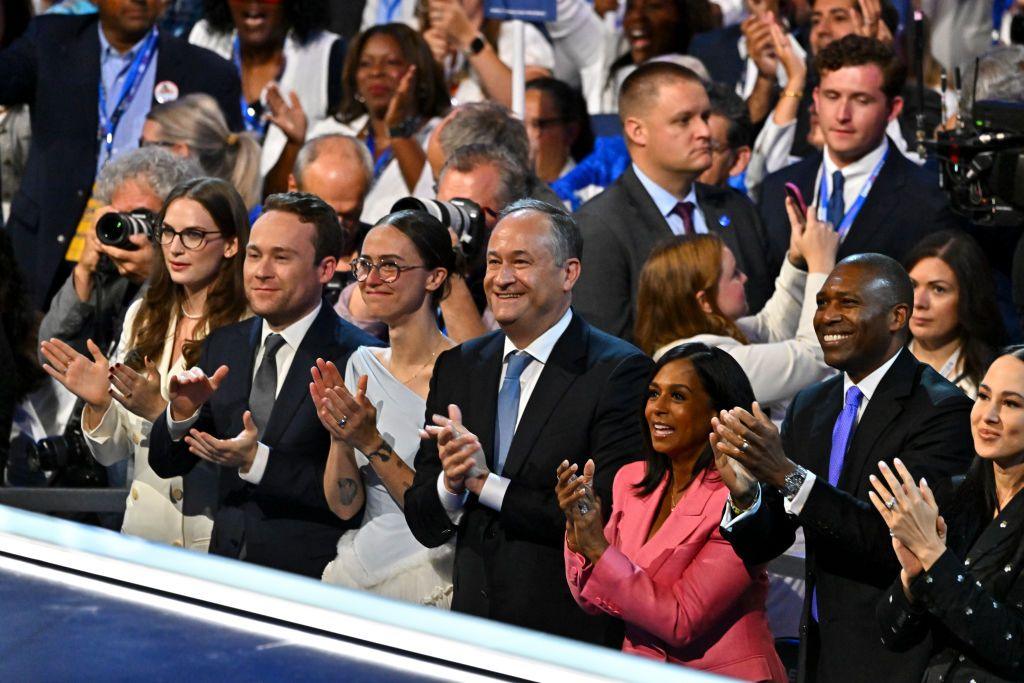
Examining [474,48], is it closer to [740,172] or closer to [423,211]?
[740,172]

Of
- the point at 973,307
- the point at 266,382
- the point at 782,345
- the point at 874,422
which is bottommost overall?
the point at 266,382

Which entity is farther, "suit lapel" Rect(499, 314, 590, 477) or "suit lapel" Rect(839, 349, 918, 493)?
"suit lapel" Rect(499, 314, 590, 477)

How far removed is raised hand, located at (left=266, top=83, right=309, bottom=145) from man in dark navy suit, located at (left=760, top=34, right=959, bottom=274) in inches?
77.1

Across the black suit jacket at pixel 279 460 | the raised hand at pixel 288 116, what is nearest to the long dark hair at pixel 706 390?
the black suit jacket at pixel 279 460

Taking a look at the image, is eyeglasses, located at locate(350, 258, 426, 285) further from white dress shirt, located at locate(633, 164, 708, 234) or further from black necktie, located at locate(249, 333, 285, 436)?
white dress shirt, located at locate(633, 164, 708, 234)

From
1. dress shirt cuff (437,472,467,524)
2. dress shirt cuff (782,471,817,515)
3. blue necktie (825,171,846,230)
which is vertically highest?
blue necktie (825,171,846,230)

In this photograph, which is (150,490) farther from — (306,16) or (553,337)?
(306,16)

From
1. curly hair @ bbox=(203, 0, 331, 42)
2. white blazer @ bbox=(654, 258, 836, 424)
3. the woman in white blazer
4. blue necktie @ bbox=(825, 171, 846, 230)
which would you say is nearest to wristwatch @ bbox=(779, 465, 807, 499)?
white blazer @ bbox=(654, 258, 836, 424)

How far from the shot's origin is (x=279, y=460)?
3824 mm

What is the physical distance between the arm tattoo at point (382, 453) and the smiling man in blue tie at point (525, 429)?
8 cm

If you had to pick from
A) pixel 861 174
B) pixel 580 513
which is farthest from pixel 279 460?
pixel 861 174

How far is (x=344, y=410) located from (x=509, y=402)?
0.37 meters

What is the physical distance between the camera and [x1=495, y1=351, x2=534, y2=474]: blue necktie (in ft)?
11.6

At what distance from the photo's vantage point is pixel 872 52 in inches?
204
